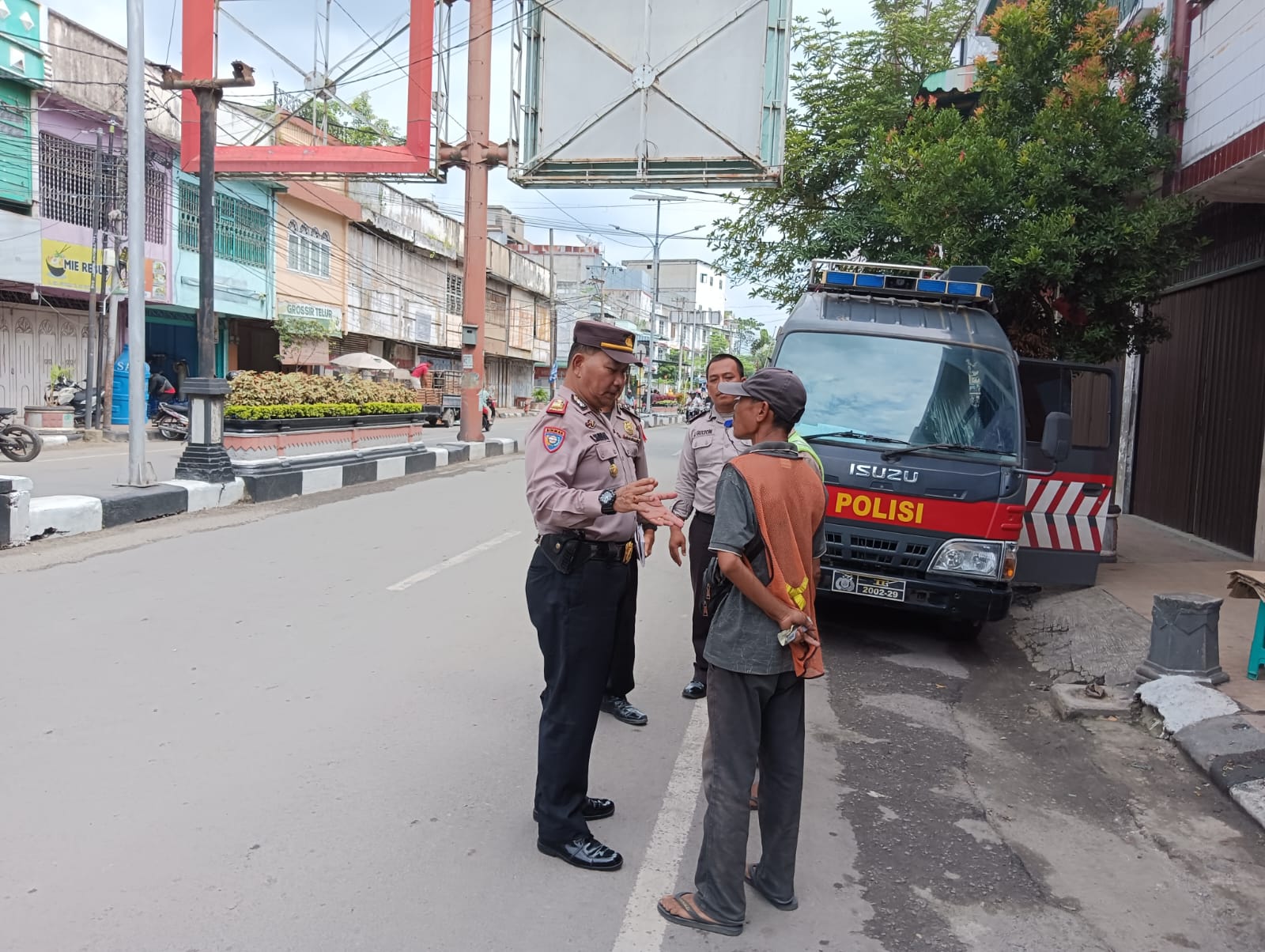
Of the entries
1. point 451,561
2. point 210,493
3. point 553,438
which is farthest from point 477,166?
point 553,438

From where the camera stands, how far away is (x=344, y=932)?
2.72m

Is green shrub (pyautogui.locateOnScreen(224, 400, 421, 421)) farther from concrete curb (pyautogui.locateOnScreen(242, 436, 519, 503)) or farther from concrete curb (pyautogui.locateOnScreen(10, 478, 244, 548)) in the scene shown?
concrete curb (pyautogui.locateOnScreen(10, 478, 244, 548))

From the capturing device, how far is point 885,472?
5.68 m

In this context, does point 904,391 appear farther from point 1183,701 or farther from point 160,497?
point 160,497

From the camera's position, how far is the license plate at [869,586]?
576cm

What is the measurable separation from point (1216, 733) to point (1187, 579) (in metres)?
4.18

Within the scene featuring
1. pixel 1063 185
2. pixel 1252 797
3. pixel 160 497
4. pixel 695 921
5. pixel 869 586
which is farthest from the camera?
pixel 160 497

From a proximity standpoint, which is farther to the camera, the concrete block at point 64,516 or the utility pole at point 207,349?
the utility pole at point 207,349

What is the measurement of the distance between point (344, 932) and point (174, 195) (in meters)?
24.3

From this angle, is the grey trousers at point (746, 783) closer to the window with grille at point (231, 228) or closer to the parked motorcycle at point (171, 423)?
the parked motorcycle at point (171, 423)

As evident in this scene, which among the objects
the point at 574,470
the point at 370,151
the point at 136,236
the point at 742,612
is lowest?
the point at 742,612

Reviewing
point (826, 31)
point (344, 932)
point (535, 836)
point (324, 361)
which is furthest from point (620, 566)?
point (324, 361)

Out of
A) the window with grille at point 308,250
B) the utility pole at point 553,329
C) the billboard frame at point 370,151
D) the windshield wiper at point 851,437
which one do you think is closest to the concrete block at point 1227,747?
the windshield wiper at point 851,437

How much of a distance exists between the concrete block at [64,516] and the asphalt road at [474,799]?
185cm
